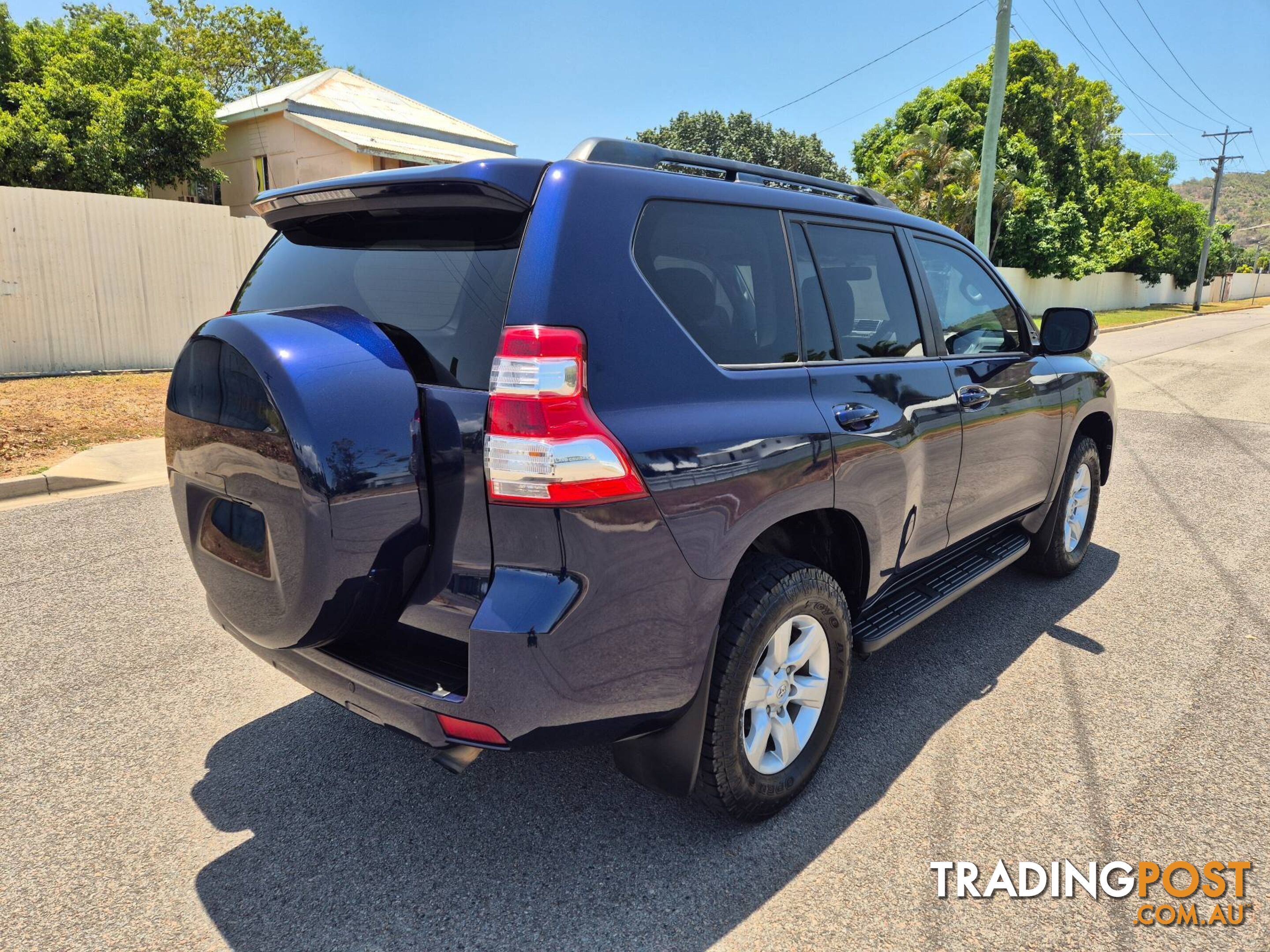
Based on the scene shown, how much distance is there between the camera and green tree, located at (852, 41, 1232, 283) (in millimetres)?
30094

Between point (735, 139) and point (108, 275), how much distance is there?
143 feet

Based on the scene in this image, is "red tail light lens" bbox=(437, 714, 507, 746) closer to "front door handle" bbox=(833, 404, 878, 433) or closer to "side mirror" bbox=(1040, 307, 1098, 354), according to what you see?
"front door handle" bbox=(833, 404, 878, 433)

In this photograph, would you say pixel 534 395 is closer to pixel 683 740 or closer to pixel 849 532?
pixel 683 740

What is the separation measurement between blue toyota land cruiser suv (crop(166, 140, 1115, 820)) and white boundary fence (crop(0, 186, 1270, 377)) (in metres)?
9.22

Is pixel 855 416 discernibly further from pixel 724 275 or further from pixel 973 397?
pixel 973 397

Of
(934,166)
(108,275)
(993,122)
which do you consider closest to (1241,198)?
(934,166)

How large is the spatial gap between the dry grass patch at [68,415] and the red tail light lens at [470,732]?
20.8ft

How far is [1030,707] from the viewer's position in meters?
3.24

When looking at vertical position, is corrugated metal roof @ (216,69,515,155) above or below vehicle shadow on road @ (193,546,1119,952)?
above

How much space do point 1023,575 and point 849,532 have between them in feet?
8.02

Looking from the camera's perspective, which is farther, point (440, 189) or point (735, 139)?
point (735, 139)

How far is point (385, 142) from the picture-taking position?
1802cm

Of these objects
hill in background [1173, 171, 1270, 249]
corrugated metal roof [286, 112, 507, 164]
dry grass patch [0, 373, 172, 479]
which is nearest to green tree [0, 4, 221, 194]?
corrugated metal roof [286, 112, 507, 164]

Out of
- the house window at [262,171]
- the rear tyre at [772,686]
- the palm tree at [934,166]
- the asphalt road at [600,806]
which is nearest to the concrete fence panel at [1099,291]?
the palm tree at [934,166]
